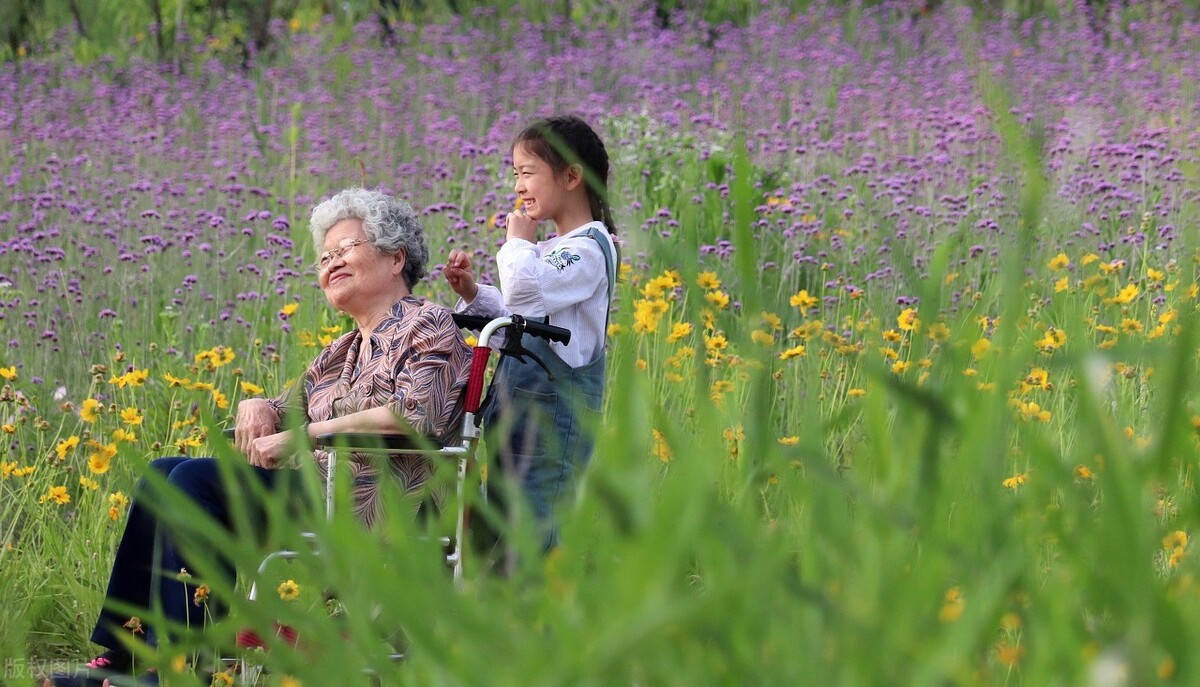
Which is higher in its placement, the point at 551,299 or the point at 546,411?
the point at 551,299

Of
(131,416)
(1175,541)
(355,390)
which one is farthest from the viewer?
(131,416)

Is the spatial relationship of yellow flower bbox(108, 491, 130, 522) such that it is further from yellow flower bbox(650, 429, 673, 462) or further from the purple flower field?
yellow flower bbox(650, 429, 673, 462)

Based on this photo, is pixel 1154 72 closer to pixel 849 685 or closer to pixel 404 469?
pixel 404 469

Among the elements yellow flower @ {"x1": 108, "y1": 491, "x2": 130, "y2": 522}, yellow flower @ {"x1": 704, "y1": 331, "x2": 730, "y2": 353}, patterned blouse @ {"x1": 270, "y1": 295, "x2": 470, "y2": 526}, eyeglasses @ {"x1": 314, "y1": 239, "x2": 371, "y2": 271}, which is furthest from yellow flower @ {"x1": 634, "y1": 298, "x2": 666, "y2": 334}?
yellow flower @ {"x1": 108, "y1": 491, "x2": 130, "y2": 522}

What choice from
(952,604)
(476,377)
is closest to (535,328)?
(476,377)

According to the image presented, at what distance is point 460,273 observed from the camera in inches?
132

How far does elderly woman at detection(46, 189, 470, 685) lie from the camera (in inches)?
119

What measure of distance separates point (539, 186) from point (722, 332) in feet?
2.52

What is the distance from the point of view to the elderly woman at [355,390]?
3031 mm

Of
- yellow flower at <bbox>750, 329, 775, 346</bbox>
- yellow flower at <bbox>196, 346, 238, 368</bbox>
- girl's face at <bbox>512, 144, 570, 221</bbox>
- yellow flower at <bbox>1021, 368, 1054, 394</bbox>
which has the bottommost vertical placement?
yellow flower at <bbox>1021, 368, 1054, 394</bbox>

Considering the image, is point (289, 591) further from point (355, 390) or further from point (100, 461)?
point (100, 461)

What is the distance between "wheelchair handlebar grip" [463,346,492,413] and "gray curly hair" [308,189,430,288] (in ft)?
1.35

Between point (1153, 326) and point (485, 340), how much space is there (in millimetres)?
2095

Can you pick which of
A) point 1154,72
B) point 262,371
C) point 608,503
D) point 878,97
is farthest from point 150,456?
point 1154,72
